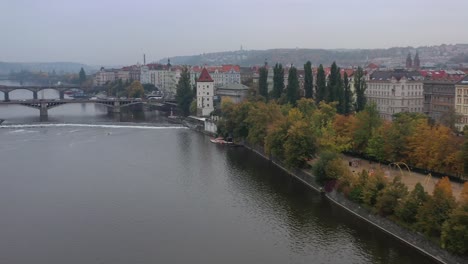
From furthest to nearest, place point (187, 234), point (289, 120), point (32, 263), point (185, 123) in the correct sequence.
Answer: point (185, 123)
point (289, 120)
point (187, 234)
point (32, 263)

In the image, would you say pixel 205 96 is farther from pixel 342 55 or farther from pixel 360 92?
pixel 342 55

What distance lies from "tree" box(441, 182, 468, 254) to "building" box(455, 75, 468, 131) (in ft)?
36.3

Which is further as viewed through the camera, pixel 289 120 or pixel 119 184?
pixel 289 120

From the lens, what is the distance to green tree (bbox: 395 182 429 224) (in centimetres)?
926

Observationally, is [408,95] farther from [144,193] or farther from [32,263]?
[32,263]

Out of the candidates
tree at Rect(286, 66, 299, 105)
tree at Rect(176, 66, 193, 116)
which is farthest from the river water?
tree at Rect(176, 66, 193, 116)

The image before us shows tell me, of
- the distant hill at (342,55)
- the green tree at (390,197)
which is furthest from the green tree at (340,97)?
the distant hill at (342,55)

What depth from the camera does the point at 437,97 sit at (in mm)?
22453

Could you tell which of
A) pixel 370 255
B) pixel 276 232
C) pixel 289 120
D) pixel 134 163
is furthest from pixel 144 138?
Answer: pixel 370 255

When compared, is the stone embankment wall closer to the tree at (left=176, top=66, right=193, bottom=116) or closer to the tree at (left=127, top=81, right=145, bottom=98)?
the tree at (left=176, top=66, right=193, bottom=116)

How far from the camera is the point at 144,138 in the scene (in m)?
22.2

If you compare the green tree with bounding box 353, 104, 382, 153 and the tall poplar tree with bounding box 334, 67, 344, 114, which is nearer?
the green tree with bounding box 353, 104, 382, 153

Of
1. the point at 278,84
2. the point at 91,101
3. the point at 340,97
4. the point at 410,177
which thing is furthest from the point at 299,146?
the point at 91,101

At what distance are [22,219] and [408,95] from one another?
1728 cm
